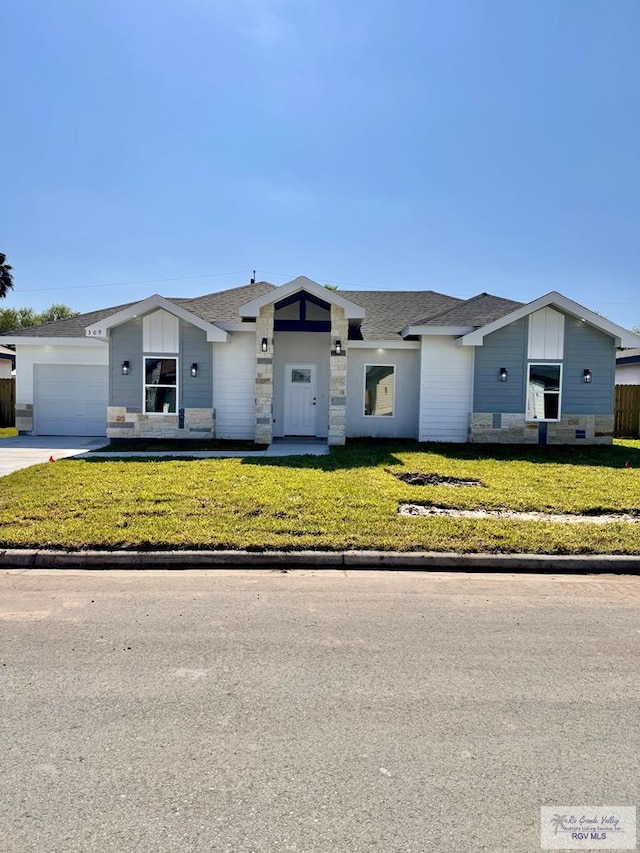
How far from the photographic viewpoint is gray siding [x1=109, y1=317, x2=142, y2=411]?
574 inches

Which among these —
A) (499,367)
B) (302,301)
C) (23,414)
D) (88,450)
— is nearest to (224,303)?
(302,301)

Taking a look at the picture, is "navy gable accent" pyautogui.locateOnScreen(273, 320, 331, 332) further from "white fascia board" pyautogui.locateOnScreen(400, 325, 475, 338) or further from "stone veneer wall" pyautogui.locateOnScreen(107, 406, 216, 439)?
"stone veneer wall" pyautogui.locateOnScreen(107, 406, 216, 439)

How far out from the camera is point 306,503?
302 inches

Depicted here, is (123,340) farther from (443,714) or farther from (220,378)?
(443,714)

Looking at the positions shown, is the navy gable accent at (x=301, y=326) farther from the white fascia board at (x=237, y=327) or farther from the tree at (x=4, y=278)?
the tree at (x=4, y=278)

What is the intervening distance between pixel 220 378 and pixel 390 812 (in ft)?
44.2

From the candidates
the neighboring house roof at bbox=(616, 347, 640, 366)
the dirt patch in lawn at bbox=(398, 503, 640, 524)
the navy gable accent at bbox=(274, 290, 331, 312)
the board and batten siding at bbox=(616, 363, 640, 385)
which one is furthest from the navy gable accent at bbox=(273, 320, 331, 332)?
the board and batten siding at bbox=(616, 363, 640, 385)

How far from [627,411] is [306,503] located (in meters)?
16.1

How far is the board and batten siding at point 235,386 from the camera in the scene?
1509 cm

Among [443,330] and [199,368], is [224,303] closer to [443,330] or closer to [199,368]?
[199,368]

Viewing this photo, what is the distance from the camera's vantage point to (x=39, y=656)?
3.67 m

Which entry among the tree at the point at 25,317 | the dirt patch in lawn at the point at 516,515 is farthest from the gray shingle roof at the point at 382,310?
the tree at the point at 25,317

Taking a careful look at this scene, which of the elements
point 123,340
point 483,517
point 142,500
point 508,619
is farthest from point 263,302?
point 508,619

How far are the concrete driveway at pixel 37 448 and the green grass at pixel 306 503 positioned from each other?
935 millimetres
